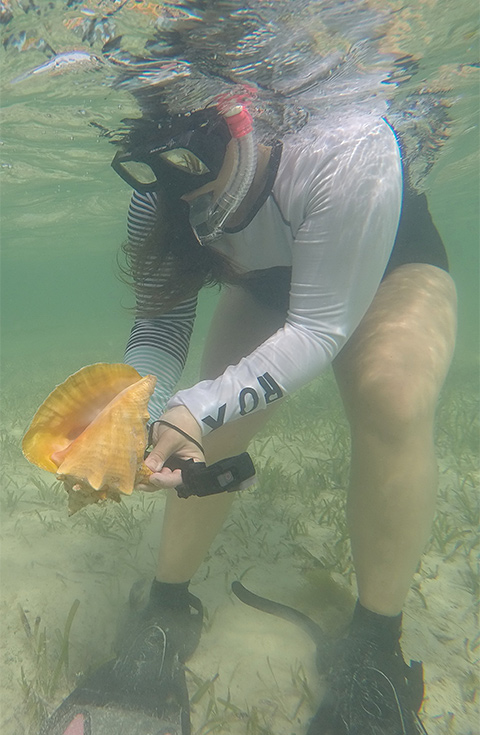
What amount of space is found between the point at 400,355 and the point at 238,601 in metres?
2.31

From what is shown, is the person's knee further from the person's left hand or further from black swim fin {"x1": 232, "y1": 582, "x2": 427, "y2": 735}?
black swim fin {"x1": 232, "y1": 582, "x2": 427, "y2": 735}

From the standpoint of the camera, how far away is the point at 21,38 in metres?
4.78

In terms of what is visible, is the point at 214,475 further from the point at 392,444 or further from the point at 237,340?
the point at 237,340

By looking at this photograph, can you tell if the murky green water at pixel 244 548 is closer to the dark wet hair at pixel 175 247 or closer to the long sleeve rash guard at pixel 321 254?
the dark wet hair at pixel 175 247

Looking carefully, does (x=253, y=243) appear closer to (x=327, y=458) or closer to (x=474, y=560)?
(x=474, y=560)

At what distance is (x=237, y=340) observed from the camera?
3330 mm

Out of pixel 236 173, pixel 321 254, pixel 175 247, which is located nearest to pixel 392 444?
pixel 321 254

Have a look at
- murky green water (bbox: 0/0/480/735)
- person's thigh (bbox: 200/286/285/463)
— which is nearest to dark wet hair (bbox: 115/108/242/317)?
person's thigh (bbox: 200/286/285/463)

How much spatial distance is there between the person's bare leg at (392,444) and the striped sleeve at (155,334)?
3.85ft

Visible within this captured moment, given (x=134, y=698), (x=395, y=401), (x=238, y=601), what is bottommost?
(x=238, y=601)

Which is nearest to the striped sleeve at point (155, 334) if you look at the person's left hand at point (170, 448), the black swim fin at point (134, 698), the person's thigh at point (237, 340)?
the person's thigh at point (237, 340)

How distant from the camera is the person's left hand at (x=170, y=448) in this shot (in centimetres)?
181

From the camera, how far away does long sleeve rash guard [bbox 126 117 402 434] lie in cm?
208

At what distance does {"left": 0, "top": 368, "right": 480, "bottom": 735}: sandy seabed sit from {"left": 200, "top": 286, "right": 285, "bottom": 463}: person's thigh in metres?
1.31
